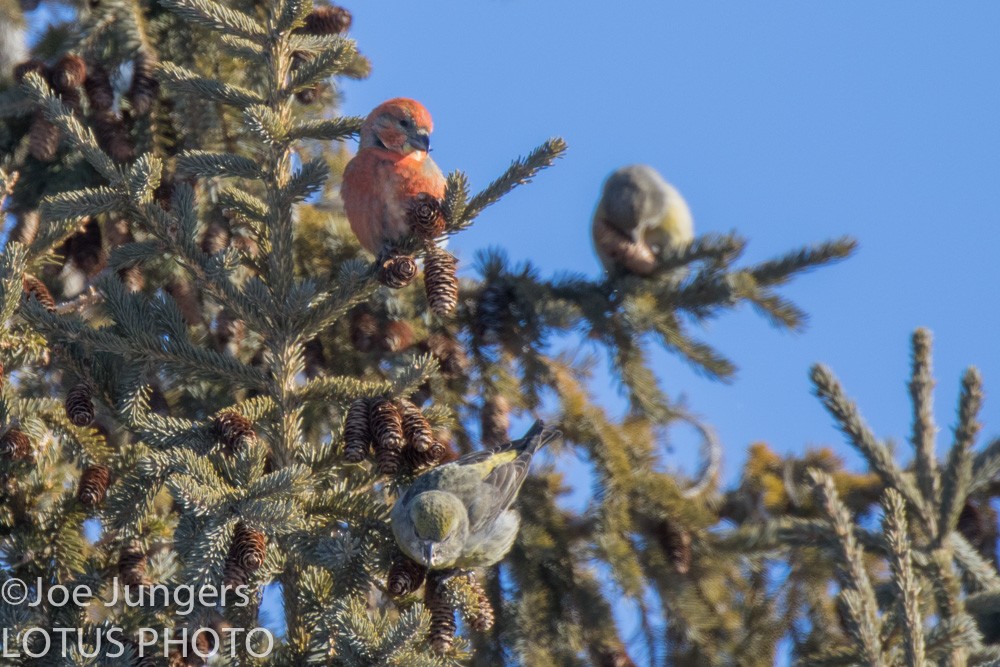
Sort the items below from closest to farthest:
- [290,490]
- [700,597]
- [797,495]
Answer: [290,490] < [700,597] < [797,495]

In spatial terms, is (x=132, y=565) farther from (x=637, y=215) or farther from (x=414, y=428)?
(x=637, y=215)

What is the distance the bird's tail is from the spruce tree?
14cm

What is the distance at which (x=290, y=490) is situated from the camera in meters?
2.43

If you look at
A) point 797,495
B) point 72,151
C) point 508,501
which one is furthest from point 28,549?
point 797,495

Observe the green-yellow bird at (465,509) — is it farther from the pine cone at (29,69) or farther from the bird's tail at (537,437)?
the pine cone at (29,69)

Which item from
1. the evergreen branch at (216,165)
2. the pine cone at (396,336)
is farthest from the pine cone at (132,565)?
the pine cone at (396,336)

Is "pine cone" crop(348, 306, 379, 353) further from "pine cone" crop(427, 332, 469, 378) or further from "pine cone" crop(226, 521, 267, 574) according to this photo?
"pine cone" crop(226, 521, 267, 574)

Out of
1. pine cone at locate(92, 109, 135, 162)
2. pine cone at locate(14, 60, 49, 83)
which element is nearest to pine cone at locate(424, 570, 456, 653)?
pine cone at locate(92, 109, 135, 162)

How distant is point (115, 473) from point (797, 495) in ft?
8.94

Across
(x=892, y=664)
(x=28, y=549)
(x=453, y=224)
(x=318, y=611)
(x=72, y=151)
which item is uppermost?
(x=72, y=151)

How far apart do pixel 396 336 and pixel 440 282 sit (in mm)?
952

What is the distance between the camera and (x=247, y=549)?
8.10ft

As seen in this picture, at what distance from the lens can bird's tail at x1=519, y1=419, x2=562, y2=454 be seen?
361 centimetres

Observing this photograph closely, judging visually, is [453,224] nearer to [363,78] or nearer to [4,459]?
[4,459]
